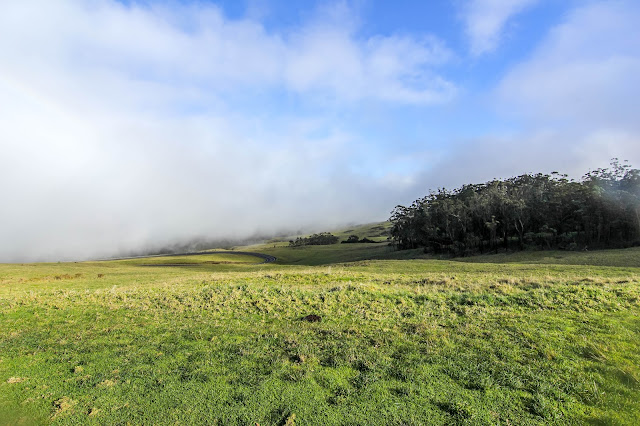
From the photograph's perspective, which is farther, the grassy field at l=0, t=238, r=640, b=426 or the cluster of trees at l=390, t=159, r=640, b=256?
the cluster of trees at l=390, t=159, r=640, b=256

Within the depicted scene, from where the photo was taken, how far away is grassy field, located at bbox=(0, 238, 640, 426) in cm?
707

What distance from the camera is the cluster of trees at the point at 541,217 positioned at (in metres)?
68.0

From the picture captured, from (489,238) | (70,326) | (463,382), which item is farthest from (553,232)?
(70,326)

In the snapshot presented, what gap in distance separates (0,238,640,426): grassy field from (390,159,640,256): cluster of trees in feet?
223

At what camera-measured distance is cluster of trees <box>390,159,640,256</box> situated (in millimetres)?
68000

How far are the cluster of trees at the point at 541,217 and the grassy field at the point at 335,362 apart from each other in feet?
223

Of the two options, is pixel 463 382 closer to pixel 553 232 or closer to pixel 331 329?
pixel 331 329

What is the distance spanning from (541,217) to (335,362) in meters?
86.9

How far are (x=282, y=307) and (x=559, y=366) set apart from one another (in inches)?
442

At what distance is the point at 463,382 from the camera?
319 inches

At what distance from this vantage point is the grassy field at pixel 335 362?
7066 millimetres

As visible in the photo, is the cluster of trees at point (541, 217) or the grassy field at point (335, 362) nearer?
the grassy field at point (335, 362)

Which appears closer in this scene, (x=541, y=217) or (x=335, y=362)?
(x=335, y=362)

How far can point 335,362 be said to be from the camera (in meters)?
9.27
